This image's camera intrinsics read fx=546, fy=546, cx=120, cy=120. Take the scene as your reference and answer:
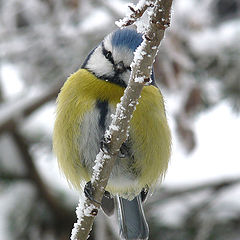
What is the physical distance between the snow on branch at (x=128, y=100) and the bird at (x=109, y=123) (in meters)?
0.30

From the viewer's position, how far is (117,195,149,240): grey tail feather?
7.04 ft

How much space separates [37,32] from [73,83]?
1.57 metres

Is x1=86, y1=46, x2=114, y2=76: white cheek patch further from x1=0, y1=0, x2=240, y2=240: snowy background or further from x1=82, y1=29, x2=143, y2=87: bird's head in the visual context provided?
x1=0, y1=0, x2=240, y2=240: snowy background

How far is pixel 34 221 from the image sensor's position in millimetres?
3215

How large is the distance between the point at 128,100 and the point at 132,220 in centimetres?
99

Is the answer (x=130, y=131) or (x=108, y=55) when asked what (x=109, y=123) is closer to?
(x=130, y=131)

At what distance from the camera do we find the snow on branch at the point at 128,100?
1.11 m

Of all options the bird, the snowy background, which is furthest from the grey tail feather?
the snowy background

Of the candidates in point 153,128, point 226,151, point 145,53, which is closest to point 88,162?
point 153,128

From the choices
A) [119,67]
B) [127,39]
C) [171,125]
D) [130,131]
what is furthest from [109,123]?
[171,125]

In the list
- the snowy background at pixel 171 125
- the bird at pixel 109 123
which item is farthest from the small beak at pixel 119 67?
the snowy background at pixel 171 125

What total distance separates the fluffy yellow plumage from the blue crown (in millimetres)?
143

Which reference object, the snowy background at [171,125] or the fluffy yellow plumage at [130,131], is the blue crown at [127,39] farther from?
the snowy background at [171,125]

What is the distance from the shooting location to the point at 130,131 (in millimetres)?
1861
